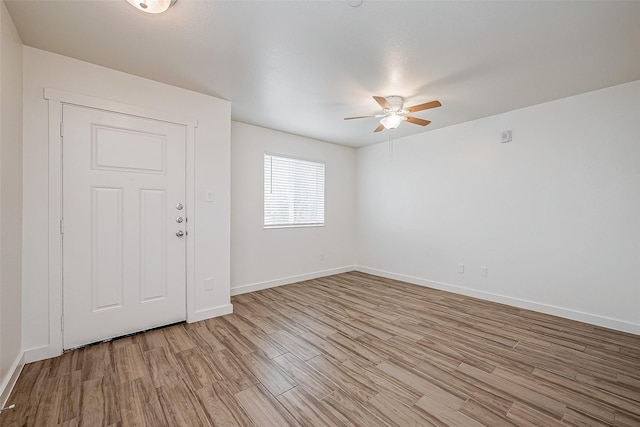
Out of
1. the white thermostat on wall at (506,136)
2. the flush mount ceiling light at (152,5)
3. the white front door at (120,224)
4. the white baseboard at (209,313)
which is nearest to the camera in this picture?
the flush mount ceiling light at (152,5)

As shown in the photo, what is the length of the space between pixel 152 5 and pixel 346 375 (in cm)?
272

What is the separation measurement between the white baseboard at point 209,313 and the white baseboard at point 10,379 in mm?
1204

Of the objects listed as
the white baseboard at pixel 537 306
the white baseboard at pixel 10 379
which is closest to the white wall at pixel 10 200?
the white baseboard at pixel 10 379

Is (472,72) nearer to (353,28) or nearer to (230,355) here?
(353,28)

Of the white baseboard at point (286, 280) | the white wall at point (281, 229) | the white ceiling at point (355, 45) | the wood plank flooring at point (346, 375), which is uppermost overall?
the white ceiling at point (355, 45)

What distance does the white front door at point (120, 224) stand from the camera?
7.55ft

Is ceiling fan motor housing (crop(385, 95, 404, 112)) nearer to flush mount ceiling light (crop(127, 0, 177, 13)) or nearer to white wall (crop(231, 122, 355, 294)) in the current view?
white wall (crop(231, 122, 355, 294))

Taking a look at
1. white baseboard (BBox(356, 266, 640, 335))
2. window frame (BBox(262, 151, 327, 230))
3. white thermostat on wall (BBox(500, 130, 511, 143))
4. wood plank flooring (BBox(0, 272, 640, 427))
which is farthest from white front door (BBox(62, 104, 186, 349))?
white thermostat on wall (BBox(500, 130, 511, 143))

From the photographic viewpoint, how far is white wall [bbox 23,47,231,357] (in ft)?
6.95

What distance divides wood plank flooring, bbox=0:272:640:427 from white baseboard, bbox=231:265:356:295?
909 mm

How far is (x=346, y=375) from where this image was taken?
6.50 feet

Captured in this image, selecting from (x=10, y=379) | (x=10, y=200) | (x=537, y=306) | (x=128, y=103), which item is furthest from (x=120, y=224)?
(x=537, y=306)

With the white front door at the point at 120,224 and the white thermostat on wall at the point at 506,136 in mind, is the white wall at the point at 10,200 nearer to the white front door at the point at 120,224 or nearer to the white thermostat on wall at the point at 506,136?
the white front door at the point at 120,224

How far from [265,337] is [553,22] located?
10.9 ft
